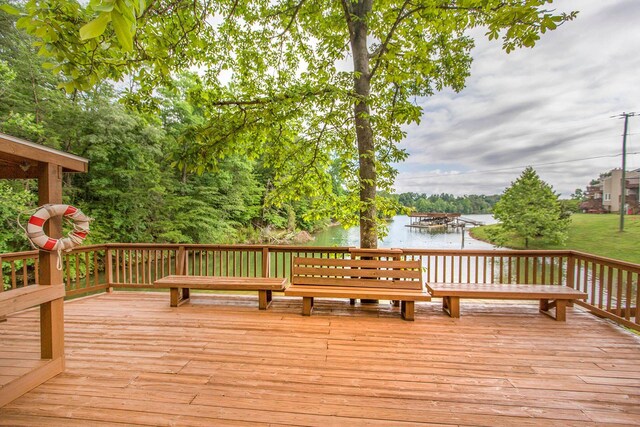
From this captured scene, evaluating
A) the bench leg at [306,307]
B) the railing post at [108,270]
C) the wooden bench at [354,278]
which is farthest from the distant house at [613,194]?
the railing post at [108,270]

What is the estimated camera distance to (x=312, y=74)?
4.42 metres

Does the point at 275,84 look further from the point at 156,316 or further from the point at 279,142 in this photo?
the point at 156,316

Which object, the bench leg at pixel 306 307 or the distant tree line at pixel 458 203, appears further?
the distant tree line at pixel 458 203

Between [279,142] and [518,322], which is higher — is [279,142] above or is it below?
above

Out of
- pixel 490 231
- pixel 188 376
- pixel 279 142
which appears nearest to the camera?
pixel 188 376

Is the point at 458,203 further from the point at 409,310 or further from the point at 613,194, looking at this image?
the point at 409,310

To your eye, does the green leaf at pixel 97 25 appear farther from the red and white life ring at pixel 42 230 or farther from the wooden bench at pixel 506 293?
the wooden bench at pixel 506 293

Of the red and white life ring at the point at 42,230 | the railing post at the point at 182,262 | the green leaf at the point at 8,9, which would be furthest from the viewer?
the railing post at the point at 182,262

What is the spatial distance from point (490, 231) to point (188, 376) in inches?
866

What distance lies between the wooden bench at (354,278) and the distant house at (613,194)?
112 ft

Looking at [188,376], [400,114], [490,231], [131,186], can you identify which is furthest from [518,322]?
[490,231]

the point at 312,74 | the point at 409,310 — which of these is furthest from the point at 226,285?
the point at 312,74

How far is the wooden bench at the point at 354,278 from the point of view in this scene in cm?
345

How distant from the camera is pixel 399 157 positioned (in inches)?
162
